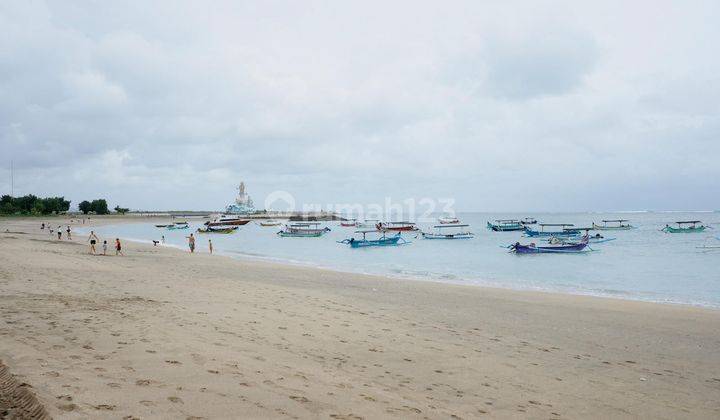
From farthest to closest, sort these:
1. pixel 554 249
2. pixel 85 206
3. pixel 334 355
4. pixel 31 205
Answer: pixel 85 206 < pixel 31 205 < pixel 554 249 < pixel 334 355

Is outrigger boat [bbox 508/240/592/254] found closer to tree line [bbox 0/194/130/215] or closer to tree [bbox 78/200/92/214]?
tree line [bbox 0/194/130/215]

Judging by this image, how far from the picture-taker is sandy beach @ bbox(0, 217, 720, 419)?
208 inches

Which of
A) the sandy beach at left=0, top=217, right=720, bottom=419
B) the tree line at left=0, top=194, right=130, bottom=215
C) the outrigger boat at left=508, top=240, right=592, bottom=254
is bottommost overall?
the outrigger boat at left=508, top=240, right=592, bottom=254

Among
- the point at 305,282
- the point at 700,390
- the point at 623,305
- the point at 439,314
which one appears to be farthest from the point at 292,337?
the point at 623,305

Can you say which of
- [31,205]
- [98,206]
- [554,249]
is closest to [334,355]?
[554,249]

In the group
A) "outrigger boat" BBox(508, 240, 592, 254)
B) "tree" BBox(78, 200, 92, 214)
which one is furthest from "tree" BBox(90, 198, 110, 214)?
"outrigger boat" BBox(508, 240, 592, 254)

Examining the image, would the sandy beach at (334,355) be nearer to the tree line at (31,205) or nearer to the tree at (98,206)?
the tree line at (31,205)

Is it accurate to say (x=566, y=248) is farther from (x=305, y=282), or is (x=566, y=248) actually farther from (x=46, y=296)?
(x=46, y=296)

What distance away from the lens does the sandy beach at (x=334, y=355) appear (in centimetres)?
529

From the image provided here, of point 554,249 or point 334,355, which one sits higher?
point 334,355

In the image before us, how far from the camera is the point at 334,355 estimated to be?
8008mm

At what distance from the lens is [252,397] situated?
527cm

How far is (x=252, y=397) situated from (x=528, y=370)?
17.2 ft

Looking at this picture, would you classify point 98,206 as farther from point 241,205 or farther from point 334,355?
point 334,355
